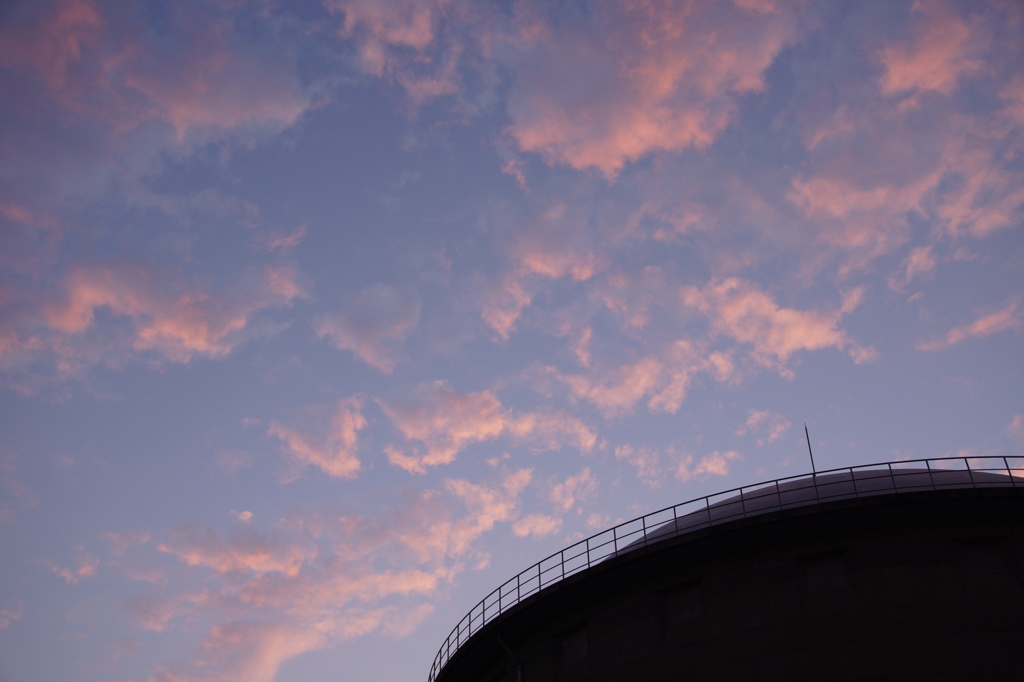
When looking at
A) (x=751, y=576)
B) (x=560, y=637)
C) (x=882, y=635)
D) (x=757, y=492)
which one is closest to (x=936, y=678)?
(x=882, y=635)

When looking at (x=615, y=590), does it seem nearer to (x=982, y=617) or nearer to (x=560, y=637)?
(x=560, y=637)

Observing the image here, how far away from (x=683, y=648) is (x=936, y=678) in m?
4.90

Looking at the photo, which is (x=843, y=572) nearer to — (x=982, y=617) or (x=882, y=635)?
(x=882, y=635)

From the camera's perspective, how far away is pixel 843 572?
1694cm

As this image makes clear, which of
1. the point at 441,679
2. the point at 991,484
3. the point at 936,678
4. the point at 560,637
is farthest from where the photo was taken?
the point at 441,679

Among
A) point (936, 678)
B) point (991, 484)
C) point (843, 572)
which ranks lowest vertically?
point (936, 678)

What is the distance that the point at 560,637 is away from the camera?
20.2 m

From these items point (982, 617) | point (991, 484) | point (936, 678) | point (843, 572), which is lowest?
point (936, 678)

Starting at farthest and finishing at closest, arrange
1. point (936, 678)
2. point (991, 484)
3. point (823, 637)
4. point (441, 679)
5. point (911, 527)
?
point (441, 679) → point (991, 484) → point (911, 527) → point (823, 637) → point (936, 678)

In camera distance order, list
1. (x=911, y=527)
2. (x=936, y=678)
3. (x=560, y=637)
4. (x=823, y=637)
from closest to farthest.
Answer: (x=936, y=678) < (x=823, y=637) < (x=911, y=527) < (x=560, y=637)

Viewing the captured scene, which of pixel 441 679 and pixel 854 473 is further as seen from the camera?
pixel 441 679

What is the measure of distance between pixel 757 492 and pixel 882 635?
594 cm

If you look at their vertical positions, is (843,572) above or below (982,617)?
above

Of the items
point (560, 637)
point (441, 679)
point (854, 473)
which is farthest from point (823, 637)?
point (441, 679)
